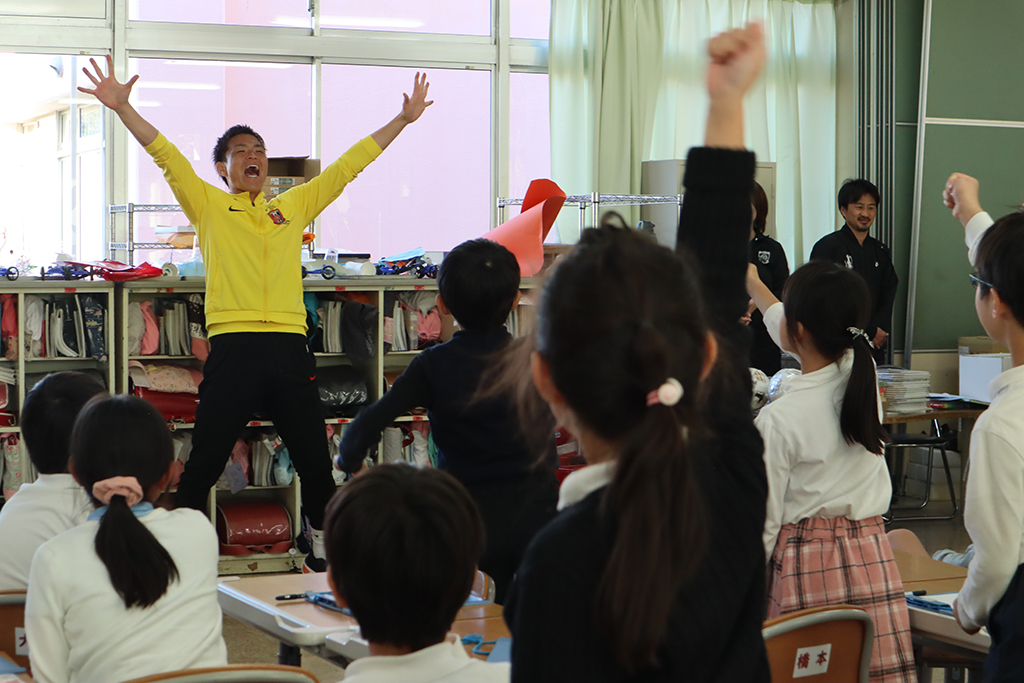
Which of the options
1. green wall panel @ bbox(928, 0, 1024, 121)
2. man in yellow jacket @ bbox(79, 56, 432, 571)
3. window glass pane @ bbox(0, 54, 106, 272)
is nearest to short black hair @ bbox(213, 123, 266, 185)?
man in yellow jacket @ bbox(79, 56, 432, 571)

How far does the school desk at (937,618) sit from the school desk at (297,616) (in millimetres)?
859

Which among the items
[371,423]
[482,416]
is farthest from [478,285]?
[371,423]

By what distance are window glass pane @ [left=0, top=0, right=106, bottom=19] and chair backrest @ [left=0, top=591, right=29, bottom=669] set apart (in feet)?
15.0

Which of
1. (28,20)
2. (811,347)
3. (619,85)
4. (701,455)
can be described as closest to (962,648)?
(811,347)

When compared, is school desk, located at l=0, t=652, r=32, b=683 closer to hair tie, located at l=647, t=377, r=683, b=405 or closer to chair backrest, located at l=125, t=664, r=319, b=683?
chair backrest, located at l=125, t=664, r=319, b=683

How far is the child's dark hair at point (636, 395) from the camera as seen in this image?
78 cm

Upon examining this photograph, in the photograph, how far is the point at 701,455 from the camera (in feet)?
3.01

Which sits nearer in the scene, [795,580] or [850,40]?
[795,580]

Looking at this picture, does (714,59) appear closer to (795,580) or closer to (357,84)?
(795,580)

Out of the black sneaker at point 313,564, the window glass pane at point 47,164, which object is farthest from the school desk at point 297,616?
the window glass pane at point 47,164

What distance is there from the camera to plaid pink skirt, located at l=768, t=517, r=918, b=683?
6.92ft

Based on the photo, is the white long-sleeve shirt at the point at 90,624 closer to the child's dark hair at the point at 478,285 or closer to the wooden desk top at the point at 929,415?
A: the child's dark hair at the point at 478,285

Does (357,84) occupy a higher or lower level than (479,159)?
higher

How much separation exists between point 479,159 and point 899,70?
279 cm
